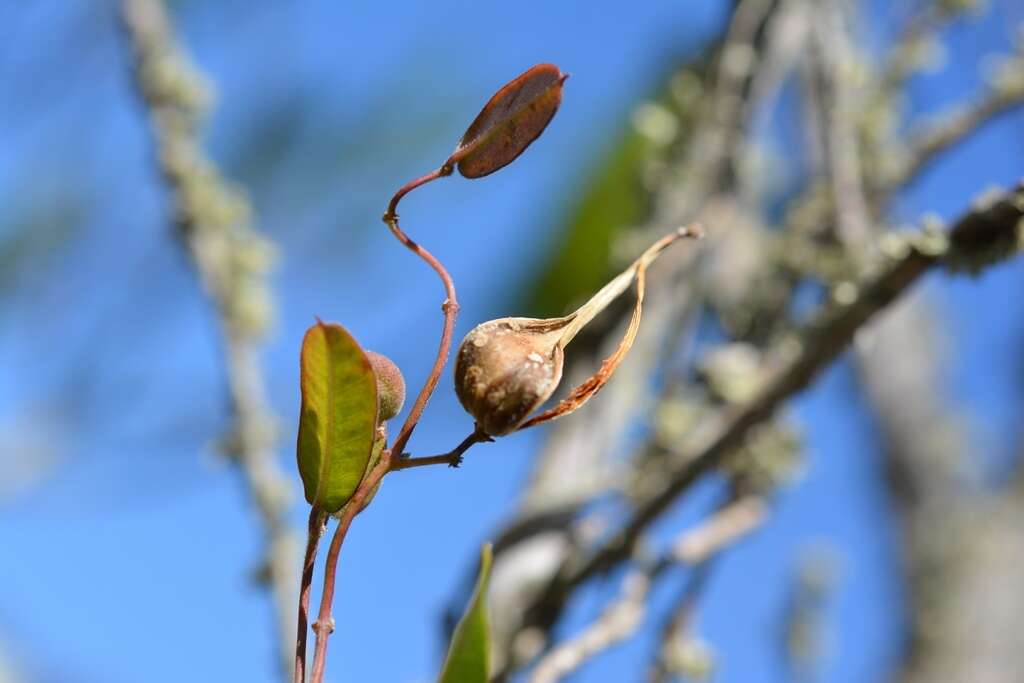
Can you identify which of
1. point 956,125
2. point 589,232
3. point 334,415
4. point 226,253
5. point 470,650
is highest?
point 589,232

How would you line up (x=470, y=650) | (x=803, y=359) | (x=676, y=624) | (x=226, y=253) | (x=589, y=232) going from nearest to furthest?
1. (x=470, y=650)
2. (x=803, y=359)
3. (x=676, y=624)
4. (x=226, y=253)
5. (x=589, y=232)

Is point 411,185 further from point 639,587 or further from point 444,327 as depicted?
point 639,587

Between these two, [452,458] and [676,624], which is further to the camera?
[676,624]

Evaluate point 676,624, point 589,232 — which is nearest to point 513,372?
point 676,624

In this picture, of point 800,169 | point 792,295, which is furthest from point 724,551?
point 800,169

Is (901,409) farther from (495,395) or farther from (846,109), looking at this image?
(495,395)

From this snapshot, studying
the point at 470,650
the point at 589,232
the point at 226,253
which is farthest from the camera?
the point at 589,232
